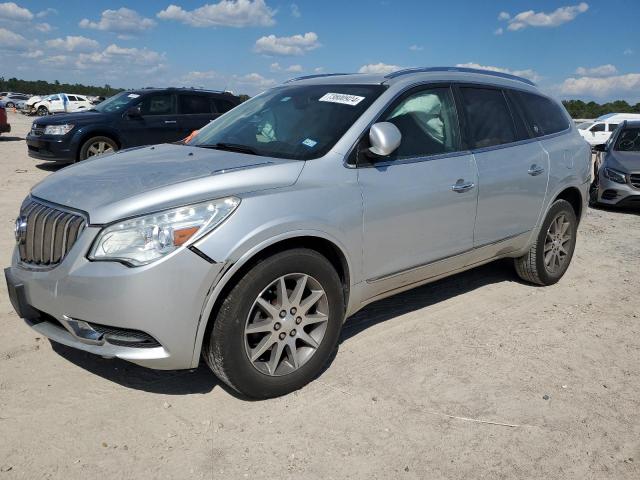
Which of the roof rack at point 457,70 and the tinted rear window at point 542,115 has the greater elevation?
the roof rack at point 457,70

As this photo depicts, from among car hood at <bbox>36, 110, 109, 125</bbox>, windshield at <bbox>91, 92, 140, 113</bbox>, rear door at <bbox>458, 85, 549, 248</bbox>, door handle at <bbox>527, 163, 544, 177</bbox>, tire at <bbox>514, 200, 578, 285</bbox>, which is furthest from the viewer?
windshield at <bbox>91, 92, 140, 113</bbox>

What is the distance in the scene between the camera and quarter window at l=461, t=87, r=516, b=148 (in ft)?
14.2

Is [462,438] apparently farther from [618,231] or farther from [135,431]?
[618,231]

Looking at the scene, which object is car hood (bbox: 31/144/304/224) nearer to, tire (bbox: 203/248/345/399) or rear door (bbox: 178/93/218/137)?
tire (bbox: 203/248/345/399)

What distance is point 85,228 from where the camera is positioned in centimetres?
281

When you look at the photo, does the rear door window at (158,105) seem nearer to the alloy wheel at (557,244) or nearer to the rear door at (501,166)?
the rear door at (501,166)

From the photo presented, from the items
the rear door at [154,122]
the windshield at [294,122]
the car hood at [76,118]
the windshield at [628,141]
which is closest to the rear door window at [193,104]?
the rear door at [154,122]

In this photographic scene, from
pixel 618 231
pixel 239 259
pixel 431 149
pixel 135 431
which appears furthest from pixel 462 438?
pixel 618 231

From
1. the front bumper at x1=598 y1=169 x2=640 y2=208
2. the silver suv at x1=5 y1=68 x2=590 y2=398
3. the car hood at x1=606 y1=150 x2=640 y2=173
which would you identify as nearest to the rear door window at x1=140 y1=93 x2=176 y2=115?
the silver suv at x1=5 y1=68 x2=590 y2=398

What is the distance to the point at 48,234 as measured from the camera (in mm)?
2988

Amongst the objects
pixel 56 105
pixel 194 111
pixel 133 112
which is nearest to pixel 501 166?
pixel 133 112

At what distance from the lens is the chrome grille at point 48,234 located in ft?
9.42

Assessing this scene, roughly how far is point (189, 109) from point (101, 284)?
1004 cm

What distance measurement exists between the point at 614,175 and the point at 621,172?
0.42 feet
